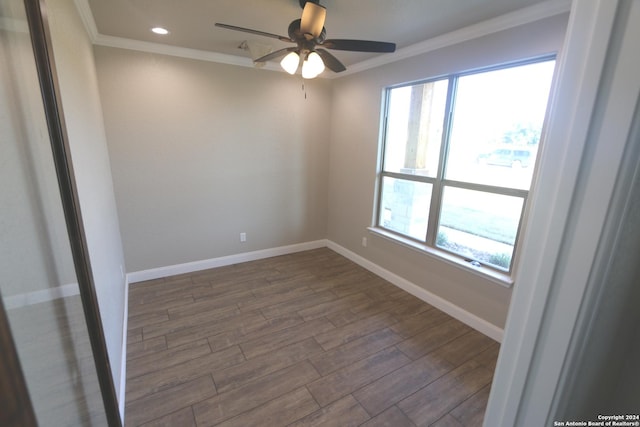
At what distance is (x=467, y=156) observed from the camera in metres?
2.61

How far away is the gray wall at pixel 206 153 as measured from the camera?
2965 mm

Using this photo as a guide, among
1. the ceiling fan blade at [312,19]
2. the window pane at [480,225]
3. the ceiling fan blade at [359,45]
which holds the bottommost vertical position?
the window pane at [480,225]

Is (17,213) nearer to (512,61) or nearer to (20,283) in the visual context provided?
(20,283)

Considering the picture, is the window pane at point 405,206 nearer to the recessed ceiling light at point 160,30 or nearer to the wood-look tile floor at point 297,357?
the wood-look tile floor at point 297,357

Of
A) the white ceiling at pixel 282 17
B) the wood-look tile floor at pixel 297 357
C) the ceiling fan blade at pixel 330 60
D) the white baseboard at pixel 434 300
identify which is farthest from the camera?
the white baseboard at pixel 434 300

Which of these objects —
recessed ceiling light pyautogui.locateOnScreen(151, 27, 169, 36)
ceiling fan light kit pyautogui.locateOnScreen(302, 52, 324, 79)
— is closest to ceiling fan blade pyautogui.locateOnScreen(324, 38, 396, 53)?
ceiling fan light kit pyautogui.locateOnScreen(302, 52, 324, 79)

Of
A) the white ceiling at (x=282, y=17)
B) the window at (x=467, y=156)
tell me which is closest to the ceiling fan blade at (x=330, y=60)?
the white ceiling at (x=282, y=17)

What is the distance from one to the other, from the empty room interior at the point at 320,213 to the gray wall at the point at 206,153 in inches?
1.0

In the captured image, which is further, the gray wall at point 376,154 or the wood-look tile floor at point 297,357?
the gray wall at point 376,154

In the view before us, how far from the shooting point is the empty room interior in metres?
0.56

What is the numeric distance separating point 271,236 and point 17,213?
3.43 metres

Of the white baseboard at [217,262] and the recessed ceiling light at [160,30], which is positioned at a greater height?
the recessed ceiling light at [160,30]

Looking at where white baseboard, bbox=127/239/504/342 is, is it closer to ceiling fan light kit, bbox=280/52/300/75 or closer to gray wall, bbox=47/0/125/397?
gray wall, bbox=47/0/125/397

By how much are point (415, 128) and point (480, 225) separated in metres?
1.21
